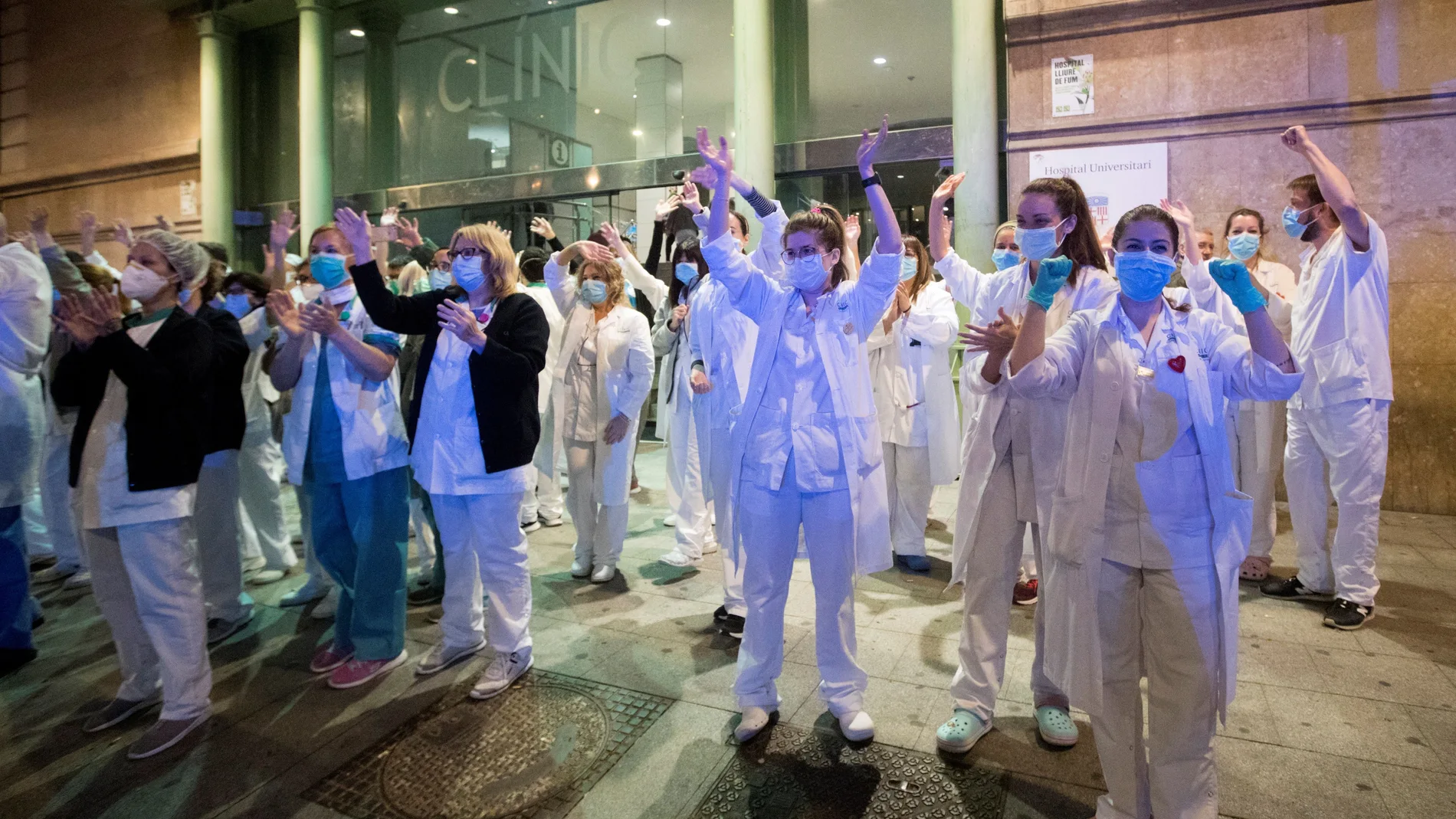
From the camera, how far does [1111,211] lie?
749cm

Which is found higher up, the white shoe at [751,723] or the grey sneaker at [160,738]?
the white shoe at [751,723]

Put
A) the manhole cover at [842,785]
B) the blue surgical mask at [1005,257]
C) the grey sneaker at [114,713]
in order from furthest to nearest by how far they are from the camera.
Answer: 1. the blue surgical mask at [1005,257]
2. the grey sneaker at [114,713]
3. the manhole cover at [842,785]

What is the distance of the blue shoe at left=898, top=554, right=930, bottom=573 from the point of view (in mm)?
5355

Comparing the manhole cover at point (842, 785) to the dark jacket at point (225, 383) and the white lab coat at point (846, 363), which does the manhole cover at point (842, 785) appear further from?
the dark jacket at point (225, 383)

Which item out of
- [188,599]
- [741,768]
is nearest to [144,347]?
[188,599]

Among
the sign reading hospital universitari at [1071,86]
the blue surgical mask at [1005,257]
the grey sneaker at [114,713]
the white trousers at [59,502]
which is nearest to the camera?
the grey sneaker at [114,713]

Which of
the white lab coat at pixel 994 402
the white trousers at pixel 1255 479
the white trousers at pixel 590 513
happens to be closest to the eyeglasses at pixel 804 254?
the white lab coat at pixel 994 402

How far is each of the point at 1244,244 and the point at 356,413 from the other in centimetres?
524

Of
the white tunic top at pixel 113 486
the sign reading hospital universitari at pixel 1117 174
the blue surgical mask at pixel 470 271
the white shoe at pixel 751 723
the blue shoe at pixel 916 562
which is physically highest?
the sign reading hospital universitari at pixel 1117 174

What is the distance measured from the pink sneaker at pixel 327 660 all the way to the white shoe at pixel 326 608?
61cm

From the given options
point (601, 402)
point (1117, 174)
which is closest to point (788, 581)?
point (601, 402)

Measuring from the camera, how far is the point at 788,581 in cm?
315

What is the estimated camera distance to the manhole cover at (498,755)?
2836 millimetres

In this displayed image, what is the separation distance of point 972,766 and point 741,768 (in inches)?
34.1
